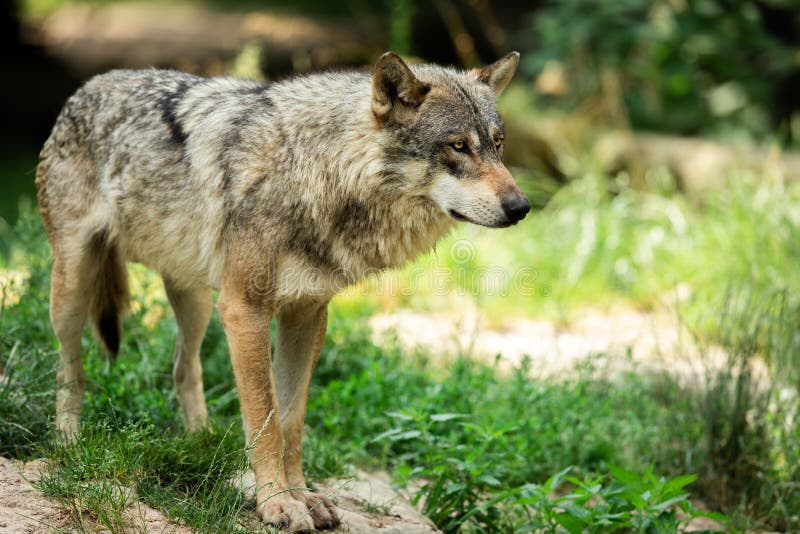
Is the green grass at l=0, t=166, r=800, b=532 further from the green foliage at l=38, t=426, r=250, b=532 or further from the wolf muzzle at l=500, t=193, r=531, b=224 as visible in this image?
the wolf muzzle at l=500, t=193, r=531, b=224

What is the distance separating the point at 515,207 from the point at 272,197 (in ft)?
3.48

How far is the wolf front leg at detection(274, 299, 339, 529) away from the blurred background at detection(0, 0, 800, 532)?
0.41 metres

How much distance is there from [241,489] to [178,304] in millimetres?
1351

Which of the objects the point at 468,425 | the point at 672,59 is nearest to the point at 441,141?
the point at 468,425

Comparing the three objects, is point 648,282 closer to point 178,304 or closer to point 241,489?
point 178,304

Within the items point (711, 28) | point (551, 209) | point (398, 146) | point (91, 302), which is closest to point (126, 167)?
point (91, 302)

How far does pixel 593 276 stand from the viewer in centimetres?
797

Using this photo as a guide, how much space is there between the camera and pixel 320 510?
365cm

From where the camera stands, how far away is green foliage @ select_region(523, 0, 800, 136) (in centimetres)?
1003

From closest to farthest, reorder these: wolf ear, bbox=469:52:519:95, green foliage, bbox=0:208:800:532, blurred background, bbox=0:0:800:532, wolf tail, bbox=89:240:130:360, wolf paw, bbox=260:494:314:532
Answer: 1. wolf paw, bbox=260:494:314:532
2. green foliage, bbox=0:208:800:532
3. wolf ear, bbox=469:52:519:95
4. wolf tail, bbox=89:240:130:360
5. blurred background, bbox=0:0:800:532

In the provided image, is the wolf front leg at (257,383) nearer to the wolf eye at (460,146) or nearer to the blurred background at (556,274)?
the blurred background at (556,274)

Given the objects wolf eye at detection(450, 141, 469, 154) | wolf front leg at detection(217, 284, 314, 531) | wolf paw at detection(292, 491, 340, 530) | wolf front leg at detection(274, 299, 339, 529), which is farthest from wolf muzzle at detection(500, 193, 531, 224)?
wolf paw at detection(292, 491, 340, 530)

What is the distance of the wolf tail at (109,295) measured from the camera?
455 cm

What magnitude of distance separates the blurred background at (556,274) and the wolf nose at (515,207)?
1.04 metres
